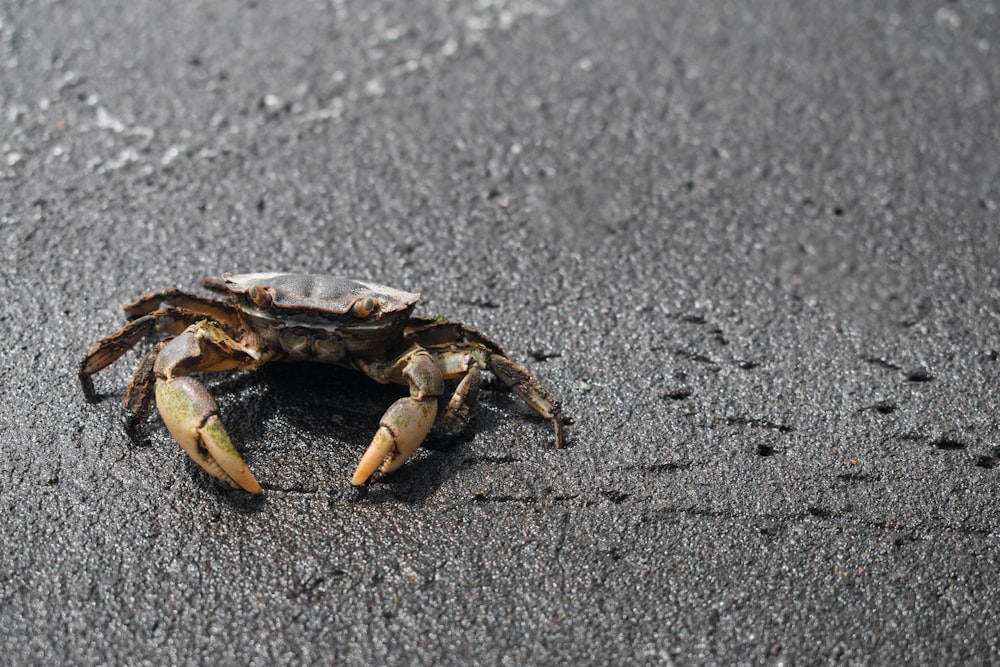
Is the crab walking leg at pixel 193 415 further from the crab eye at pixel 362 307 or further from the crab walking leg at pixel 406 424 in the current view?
the crab eye at pixel 362 307

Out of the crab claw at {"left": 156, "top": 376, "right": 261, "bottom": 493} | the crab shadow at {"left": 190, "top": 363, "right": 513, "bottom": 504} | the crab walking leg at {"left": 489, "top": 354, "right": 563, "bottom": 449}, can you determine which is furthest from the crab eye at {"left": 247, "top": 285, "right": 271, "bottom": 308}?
the crab walking leg at {"left": 489, "top": 354, "right": 563, "bottom": 449}

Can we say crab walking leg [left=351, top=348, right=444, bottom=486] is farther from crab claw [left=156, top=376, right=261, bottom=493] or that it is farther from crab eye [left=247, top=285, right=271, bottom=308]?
crab eye [left=247, top=285, right=271, bottom=308]

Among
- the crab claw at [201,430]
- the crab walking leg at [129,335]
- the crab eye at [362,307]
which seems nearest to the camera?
the crab claw at [201,430]

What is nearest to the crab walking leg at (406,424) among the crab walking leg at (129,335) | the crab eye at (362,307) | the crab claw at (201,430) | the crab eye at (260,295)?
the crab eye at (362,307)

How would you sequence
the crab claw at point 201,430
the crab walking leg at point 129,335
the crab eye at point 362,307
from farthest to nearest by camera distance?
the crab walking leg at point 129,335 < the crab eye at point 362,307 < the crab claw at point 201,430

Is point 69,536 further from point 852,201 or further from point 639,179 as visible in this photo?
point 852,201

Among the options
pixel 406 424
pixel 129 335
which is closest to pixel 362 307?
pixel 406 424

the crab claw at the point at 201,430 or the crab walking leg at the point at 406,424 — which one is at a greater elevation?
the crab claw at the point at 201,430

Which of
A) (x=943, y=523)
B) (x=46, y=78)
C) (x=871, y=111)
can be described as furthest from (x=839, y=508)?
(x=46, y=78)

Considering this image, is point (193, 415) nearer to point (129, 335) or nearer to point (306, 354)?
point (306, 354)
